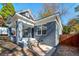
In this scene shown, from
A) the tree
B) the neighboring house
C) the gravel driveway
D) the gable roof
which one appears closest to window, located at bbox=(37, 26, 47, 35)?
the neighboring house

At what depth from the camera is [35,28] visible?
9.57 ft

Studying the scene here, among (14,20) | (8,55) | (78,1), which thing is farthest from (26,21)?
(78,1)

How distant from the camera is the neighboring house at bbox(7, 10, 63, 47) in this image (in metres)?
2.89

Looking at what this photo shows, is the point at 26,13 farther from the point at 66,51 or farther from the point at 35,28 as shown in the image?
the point at 66,51

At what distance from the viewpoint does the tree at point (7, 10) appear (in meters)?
2.88

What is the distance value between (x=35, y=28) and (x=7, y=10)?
1.57 feet

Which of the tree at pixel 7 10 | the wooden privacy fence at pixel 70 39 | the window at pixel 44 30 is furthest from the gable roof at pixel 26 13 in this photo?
the wooden privacy fence at pixel 70 39

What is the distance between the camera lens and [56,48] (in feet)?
9.51

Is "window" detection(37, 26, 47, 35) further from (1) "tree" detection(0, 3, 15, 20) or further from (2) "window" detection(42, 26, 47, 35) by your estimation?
(1) "tree" detection(0, 3, 15, 20)

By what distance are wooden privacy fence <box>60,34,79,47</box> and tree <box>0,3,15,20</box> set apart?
0.81 metres

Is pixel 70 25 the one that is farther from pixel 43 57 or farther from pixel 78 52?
pixel 43 57

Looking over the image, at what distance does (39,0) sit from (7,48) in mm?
829

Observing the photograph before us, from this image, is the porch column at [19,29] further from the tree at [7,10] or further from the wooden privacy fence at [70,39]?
the wooden privacy fence at [70,39]

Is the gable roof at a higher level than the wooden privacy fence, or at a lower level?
higher
